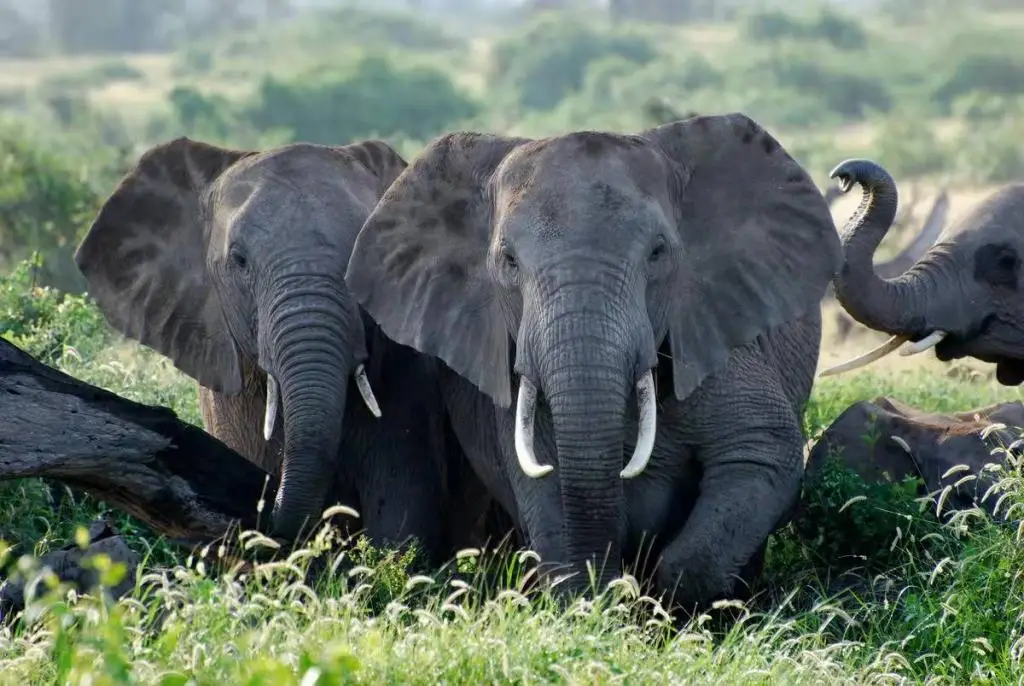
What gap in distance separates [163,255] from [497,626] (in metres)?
3.01

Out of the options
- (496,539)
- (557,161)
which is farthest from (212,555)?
(557,161)

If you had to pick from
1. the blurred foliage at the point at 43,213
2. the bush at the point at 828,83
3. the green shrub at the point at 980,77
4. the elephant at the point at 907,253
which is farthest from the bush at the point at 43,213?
the green shrub at the point at 980,77

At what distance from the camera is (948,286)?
28.1ft

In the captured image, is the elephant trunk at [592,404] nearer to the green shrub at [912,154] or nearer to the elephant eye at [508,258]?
the elephant eye at [508,258]

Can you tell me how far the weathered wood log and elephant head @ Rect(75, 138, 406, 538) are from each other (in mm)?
275

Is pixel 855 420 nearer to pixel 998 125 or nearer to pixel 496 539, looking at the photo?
pixel 496 539

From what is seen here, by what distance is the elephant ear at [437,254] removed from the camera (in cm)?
720

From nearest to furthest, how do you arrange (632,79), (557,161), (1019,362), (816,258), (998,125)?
1. (557,161)
2. (816,258)
3. (1019,362)
4. (998,125)
5. (632,79)

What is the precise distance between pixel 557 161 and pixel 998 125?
95.3 feet

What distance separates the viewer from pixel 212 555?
756cm

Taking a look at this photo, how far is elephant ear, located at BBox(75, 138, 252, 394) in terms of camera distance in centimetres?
827

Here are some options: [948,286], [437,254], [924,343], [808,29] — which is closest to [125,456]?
[437,254]

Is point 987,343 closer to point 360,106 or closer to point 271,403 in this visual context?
point 271,403

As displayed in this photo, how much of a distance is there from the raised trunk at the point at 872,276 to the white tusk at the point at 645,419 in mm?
1836
